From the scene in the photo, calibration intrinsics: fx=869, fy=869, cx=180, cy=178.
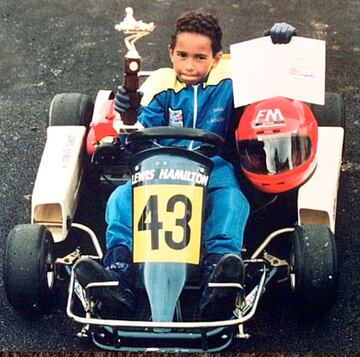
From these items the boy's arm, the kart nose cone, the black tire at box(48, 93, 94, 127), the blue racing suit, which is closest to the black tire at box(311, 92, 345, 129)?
the blue racing suit

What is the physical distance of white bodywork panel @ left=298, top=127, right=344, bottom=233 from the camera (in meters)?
3.19

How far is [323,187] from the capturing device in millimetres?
3242

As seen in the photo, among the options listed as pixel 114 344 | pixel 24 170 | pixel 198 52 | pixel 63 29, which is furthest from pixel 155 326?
pixel 63 29

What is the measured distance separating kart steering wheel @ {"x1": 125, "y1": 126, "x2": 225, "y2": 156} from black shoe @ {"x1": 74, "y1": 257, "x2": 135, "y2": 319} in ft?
1.58

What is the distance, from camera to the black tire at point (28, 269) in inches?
115

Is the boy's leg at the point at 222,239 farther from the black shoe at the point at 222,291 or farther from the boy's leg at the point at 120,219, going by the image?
the boy's leg at the point at 120,219

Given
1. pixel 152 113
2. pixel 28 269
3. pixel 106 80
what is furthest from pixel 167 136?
pixel 106 80

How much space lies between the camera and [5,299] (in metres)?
3.20

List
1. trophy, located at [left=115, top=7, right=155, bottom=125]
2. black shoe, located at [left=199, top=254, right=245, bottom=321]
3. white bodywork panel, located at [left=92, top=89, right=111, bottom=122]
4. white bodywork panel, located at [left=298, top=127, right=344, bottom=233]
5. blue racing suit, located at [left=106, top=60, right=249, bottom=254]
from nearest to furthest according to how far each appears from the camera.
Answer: black shoe, located at [left=199, top=254, right=245, bottom=321]
trophy, located at [left=115, top=7, right=155, bottom=125]
blue racing suit, located at [left=106, top=60, right=249, bottom=254]
white bodywork panel, located at [left=298, top=127, right=344, bottom=233]
white bodywork panel, located at [left=92, top=89, right=111, bottom=122]

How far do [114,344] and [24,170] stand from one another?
1.25m

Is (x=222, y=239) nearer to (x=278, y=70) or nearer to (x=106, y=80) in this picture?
(x=278, y=70)

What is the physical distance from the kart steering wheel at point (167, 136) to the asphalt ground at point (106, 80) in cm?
61

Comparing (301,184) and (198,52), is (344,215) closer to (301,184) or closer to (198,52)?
(301,184)

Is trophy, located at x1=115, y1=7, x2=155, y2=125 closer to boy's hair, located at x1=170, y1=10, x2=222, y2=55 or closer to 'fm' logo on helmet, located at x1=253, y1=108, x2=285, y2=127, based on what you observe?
boy's hair, located at x1=170, y1=10, x2=222, y2=55
